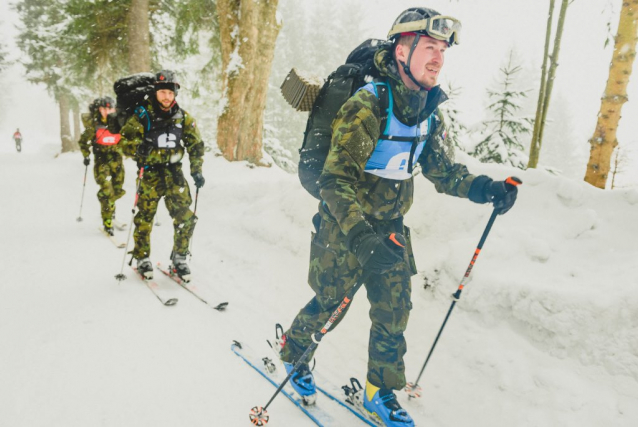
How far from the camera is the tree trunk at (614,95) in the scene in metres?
5.15

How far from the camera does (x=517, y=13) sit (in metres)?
8.33

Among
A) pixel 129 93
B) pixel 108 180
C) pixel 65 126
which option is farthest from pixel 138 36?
pixel 65 126

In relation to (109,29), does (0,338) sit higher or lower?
lower

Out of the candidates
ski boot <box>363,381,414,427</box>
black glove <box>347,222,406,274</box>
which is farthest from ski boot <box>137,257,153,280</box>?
black glove <box>347,222,406,274</box>

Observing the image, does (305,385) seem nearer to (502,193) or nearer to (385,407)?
(385,407)

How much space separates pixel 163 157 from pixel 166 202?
65cm

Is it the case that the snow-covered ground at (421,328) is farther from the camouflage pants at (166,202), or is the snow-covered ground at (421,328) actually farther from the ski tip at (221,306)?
the camouflage pants at (166,202)

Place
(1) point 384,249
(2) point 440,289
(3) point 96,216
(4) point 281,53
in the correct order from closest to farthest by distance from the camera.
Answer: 1. (1) point 384,249
2. (2) point 440,289
3. (3) point 96,216
4. (4) point 281,53

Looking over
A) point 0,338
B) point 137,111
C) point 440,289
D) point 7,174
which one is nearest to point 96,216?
point 137,111

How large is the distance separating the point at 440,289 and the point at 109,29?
1528 cm

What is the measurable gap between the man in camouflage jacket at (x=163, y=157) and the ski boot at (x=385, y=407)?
3.21 meters

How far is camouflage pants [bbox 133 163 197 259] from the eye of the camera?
4969 mm

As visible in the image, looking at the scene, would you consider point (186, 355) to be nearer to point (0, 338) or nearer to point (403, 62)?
point (0, 338)

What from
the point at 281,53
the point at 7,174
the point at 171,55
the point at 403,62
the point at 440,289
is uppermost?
the point at 281,53
